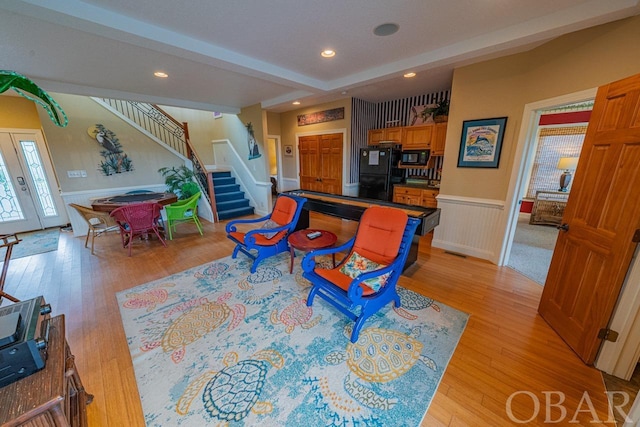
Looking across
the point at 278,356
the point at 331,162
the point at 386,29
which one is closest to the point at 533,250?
the point at 386,29

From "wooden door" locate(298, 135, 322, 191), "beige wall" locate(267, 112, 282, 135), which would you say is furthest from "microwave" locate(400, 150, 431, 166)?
"beige wall" locate(267, 112, 282, 135)

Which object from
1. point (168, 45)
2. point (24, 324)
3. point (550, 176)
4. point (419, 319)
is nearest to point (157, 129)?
point (168, 45)

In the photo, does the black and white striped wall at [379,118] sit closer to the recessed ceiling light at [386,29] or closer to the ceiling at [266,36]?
the ceiling at [266,36]

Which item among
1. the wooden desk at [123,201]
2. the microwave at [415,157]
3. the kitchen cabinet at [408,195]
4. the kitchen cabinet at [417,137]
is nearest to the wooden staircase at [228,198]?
the wooden desk at [123,201]

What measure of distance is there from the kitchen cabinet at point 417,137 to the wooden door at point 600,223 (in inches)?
112

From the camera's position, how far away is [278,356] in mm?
1831

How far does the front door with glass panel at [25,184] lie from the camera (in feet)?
15.2

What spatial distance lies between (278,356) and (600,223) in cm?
270

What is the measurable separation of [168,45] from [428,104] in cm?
465

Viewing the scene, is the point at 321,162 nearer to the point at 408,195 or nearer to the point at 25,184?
the point at 408,195

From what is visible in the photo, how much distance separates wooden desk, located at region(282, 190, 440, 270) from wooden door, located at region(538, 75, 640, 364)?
115 cm

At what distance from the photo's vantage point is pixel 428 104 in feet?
16.0

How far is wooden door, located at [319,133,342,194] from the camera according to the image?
18.2 ft

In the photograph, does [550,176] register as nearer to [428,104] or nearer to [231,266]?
[428,104]
